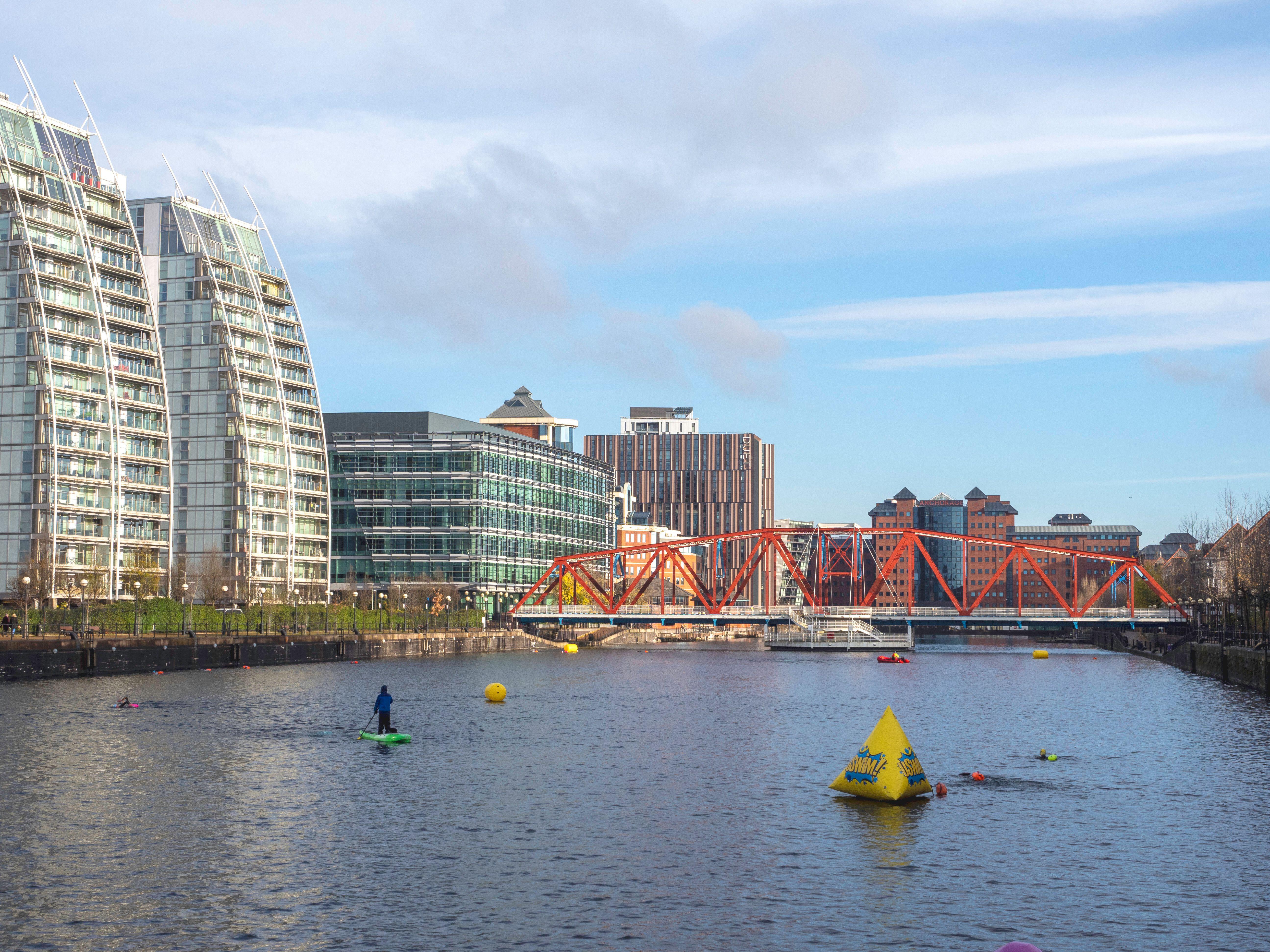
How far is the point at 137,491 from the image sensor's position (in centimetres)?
14238

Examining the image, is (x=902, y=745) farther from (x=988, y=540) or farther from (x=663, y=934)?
(x=988, y=540)

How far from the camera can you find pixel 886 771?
128 feet

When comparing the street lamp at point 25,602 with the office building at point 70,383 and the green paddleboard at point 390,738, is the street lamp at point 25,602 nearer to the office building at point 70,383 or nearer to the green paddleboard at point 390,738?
the office building at point 70,383

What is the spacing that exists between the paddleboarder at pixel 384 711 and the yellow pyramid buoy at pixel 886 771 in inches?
804

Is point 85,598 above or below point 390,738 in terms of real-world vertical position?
above

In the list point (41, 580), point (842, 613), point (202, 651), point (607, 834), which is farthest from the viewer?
point (842, 613)

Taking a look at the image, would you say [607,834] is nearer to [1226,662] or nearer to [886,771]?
[886,771]

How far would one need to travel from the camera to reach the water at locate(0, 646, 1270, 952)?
989 inches

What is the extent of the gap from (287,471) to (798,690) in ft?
327

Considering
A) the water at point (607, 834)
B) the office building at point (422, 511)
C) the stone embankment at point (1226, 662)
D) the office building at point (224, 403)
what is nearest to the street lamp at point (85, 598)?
the water at point (607, 834)

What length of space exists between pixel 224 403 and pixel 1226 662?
117 meters

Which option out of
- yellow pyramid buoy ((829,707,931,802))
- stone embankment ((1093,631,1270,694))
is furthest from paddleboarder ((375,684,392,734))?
stone embankment ((1093,631,1270,694))

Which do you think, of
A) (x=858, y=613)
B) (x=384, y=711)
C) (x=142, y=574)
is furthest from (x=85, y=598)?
(x=858, y=613)

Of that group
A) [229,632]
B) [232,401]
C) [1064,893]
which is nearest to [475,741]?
[1064,893]
